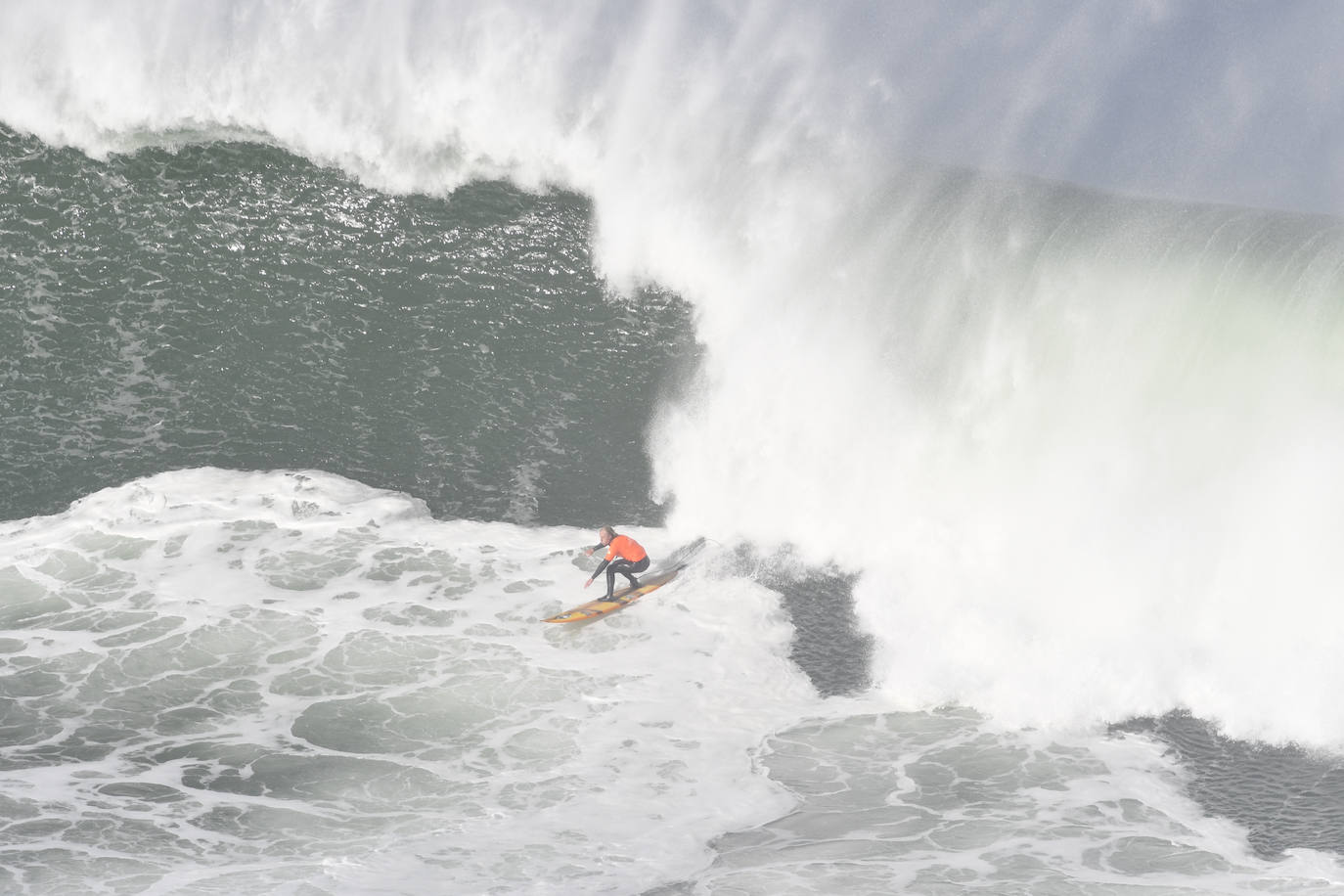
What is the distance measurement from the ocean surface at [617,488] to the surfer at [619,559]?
0.47 metres

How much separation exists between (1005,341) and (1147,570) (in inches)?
150

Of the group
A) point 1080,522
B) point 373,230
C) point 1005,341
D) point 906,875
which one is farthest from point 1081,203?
point 906,875

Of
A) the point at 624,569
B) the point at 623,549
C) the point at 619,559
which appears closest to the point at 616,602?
the point at 624,569

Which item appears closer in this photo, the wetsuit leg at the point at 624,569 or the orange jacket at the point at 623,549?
the wetsuit leg at the point at 624,569

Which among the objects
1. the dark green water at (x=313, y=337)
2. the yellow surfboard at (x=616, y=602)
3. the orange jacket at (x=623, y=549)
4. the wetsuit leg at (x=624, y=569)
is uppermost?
the dark green water at (x=313, y=337)

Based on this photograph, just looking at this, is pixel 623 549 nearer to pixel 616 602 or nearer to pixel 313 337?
pixel 616 602

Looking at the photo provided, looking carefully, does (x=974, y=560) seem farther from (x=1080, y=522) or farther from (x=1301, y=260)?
(x=1301, y=260)

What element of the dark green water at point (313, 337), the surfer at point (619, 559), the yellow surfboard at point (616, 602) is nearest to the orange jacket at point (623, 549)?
the surfer at point (619, 559)

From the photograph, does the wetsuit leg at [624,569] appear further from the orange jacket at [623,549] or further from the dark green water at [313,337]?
the dark green water at [313,337]

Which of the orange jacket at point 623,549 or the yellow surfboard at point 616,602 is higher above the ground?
the orange jacket at point 623,549

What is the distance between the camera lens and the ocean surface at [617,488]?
9336 millimetres

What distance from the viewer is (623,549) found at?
13.1m

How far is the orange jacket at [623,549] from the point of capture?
1309 centimetres

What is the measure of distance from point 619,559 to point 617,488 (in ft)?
6.96
